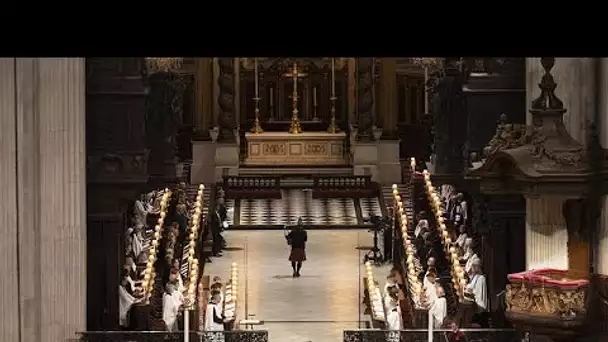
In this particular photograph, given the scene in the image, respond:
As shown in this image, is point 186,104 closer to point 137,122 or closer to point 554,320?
point 137,122

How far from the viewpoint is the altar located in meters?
37.0

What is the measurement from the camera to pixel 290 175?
36.0 m

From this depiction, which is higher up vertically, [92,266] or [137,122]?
[137,122]

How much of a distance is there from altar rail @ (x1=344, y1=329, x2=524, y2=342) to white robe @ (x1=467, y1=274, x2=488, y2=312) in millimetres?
2286

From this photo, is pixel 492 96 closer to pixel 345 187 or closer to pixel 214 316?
pixel 214 316

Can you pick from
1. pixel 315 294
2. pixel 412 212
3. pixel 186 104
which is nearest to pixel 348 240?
pixel 412 212

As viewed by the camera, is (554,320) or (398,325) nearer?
(554,320)

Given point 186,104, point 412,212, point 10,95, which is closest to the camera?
point 10,95

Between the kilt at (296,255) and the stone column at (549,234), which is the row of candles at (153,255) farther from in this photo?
the stone column at (549,234)

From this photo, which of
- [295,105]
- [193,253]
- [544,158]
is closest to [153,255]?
[193,253]

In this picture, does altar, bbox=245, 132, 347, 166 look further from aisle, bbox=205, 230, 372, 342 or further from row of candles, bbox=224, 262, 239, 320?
row of candles, bbox=224, 262, 239, 320

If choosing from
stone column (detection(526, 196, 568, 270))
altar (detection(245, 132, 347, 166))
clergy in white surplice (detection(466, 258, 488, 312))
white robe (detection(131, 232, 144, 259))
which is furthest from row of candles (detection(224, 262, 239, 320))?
altar (detection(245, 132, 347, 166))

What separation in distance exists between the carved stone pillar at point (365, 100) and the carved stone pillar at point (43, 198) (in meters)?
19.8
